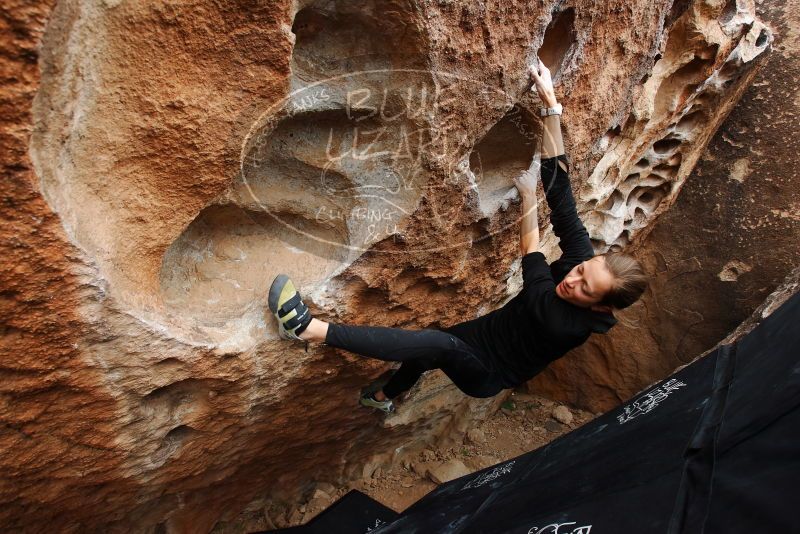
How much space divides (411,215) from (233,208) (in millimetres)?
518

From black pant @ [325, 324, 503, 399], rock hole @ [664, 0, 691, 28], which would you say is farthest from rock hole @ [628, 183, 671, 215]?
black pant @ [325, 324, 503, 399]

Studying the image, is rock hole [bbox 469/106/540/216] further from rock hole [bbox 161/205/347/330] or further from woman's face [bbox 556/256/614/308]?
rock hole [bbox 161/205/347/330]

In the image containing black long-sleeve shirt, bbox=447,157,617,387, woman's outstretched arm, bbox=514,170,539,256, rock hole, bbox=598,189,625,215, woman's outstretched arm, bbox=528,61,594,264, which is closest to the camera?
black long-sleeve shirt, bbox=447,157,617,387

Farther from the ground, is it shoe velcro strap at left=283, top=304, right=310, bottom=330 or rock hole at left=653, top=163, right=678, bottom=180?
shoe velcro strap at left=283, top=304, right=310, bottom=330

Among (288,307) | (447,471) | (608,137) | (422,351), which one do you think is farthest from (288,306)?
(447,471)

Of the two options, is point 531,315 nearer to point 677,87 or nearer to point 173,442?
point 173,442

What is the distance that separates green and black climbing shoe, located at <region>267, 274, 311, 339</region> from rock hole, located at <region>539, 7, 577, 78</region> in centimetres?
109

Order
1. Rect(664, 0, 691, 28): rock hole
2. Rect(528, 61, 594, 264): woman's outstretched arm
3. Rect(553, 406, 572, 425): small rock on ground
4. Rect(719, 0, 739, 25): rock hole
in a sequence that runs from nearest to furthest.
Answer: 1. Rect(528, 61, 594, 264): woman's outstretched arm
2. Rect(664, 0, 691, 28): rock hole
3. Rect(719, 0, 739, 25): rock hole
4. Rect(553, 406, 572, 425): small rock on ground

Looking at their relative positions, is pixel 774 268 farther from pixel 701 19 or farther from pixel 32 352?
pixel 32 352

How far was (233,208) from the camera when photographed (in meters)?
1.61

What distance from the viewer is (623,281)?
5.15ft

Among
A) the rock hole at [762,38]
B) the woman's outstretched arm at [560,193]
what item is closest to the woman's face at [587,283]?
the woman's outstretched arm at [560,193]

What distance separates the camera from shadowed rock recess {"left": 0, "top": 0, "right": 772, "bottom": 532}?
114 cm

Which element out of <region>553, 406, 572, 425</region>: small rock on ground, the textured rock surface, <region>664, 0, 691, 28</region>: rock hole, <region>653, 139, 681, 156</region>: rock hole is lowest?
<region>553, 406, 572, 425</region>: small rock on ground
